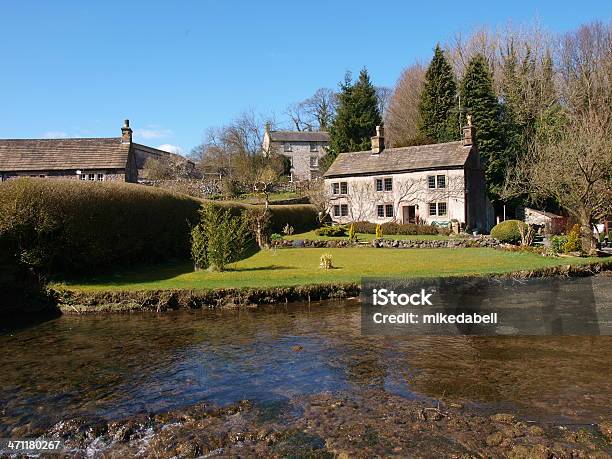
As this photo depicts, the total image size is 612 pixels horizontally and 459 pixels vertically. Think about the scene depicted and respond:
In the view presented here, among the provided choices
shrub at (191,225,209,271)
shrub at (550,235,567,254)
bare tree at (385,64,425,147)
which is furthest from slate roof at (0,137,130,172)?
bare tree at (385,64,425,147)

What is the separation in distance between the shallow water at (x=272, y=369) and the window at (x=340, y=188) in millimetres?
37331

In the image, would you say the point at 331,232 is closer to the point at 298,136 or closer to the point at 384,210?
the point at 384,210

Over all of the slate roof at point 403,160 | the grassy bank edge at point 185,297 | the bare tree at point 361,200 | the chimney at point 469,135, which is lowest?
the grassy bank edge at point 185,297

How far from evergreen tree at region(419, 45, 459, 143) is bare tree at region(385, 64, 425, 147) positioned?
6.34 metres

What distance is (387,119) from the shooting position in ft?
251

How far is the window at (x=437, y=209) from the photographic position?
150 ft

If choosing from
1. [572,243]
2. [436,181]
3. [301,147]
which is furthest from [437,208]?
[301,147]

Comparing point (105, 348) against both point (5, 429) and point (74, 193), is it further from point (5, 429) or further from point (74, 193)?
point (74, 193)

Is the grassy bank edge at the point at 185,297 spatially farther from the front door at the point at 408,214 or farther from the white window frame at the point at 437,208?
the front door at the point at 408,214

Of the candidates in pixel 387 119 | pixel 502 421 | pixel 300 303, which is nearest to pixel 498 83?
pixel 387 119

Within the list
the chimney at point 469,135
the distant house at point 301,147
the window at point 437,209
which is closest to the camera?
the chimney at point 469,135

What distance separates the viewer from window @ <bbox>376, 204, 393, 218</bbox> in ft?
161

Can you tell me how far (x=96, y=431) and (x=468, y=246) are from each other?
2924 cm

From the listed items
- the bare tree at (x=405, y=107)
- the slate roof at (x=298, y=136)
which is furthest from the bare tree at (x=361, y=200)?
the slate roof at (x=298, y=136)
